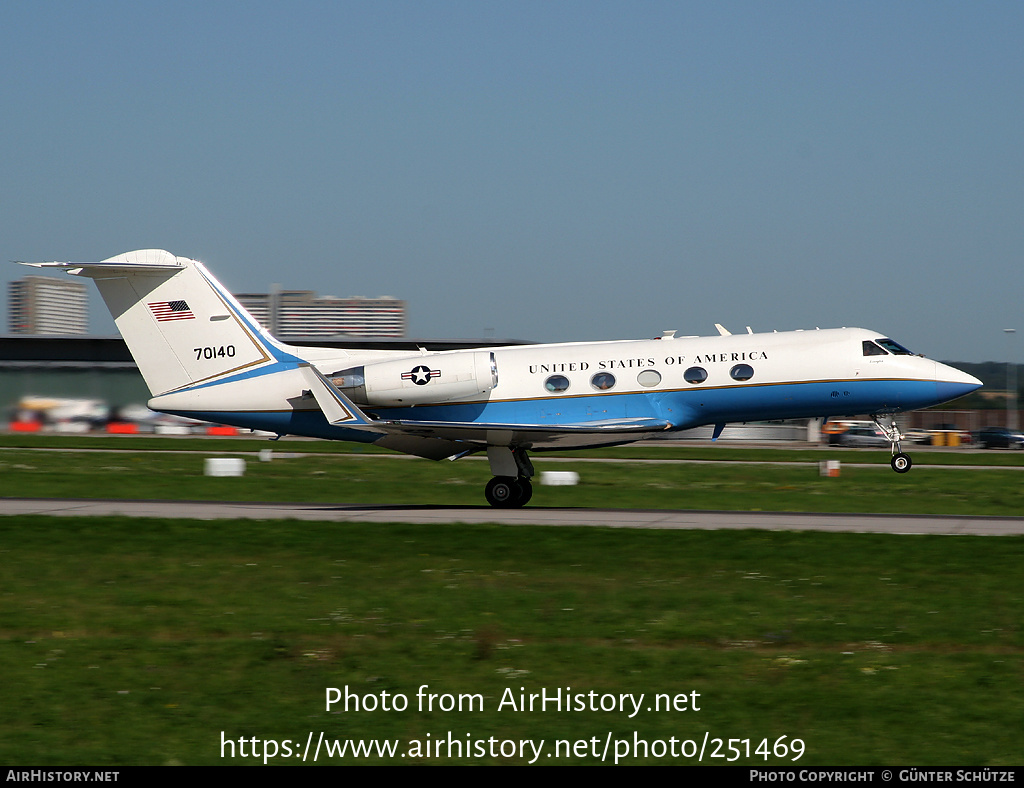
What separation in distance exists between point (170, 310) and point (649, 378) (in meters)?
11.0

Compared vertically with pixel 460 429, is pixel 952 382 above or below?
above

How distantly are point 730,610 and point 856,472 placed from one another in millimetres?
26723

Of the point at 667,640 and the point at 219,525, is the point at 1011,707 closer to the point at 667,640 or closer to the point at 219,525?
the point at 667,640

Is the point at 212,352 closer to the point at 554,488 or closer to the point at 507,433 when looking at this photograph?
the point at 507,433

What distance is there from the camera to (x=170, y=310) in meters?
23.9

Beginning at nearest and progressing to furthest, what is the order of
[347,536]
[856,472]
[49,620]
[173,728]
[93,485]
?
[173,728]
[49,620]
[347,536]
[93,485]
[856,472]

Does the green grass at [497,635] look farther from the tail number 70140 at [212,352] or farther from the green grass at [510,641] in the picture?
the tail number 70140 at [212,352]

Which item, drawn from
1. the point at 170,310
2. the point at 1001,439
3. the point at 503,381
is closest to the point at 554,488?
the point at 503,381

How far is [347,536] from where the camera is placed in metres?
18.0

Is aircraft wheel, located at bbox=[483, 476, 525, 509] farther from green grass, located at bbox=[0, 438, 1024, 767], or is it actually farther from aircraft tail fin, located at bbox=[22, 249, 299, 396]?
aircraft tail fin, located at bbox=[22, 249, 299, 396]

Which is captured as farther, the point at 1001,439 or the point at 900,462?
the point at 1001,439

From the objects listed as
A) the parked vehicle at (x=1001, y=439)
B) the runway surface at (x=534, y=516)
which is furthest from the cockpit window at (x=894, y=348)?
the parked vehicle at (x=1001, y=439)

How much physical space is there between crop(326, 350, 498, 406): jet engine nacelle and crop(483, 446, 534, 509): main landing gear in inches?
65.4
